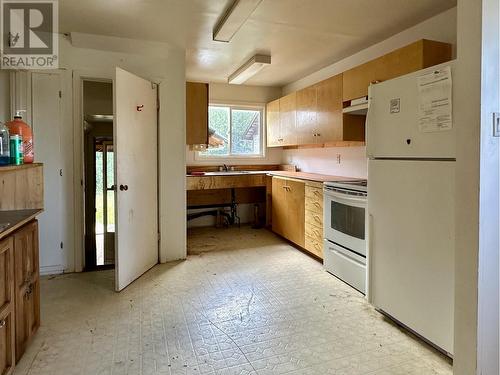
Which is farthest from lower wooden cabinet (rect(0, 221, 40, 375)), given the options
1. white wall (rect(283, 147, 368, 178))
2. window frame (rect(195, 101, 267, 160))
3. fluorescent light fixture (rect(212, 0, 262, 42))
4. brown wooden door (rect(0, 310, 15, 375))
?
window frame (rect(195, 101, 267, 160))

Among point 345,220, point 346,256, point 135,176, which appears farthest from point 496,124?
point 135,176

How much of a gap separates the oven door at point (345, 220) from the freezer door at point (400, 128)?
1.81 ft

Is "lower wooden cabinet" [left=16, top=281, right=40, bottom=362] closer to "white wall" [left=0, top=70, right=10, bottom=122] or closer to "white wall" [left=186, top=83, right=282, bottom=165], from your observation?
"white wall" [left=0, top=70, right=10, bottom=122]

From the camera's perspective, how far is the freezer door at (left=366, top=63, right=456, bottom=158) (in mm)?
1888

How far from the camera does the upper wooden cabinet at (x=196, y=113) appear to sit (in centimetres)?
402

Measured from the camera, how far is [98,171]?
13.1 ft

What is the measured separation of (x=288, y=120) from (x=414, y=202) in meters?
2.95

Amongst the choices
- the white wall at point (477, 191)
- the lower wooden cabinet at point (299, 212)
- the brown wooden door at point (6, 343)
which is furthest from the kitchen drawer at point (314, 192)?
the brown wooden door at point (6, 343)

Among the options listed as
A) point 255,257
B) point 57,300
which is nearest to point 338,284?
point 255,257

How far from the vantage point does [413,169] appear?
2.05 meters

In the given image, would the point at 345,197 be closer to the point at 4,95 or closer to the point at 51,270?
the point at 51,270

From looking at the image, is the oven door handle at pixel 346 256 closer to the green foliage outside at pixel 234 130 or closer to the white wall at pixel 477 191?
the white wall at pixel 477 191

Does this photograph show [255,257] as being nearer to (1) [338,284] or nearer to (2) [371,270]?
(1) [338,284]

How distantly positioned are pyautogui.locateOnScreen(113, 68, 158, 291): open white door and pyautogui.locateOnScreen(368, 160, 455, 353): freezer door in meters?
2.10
